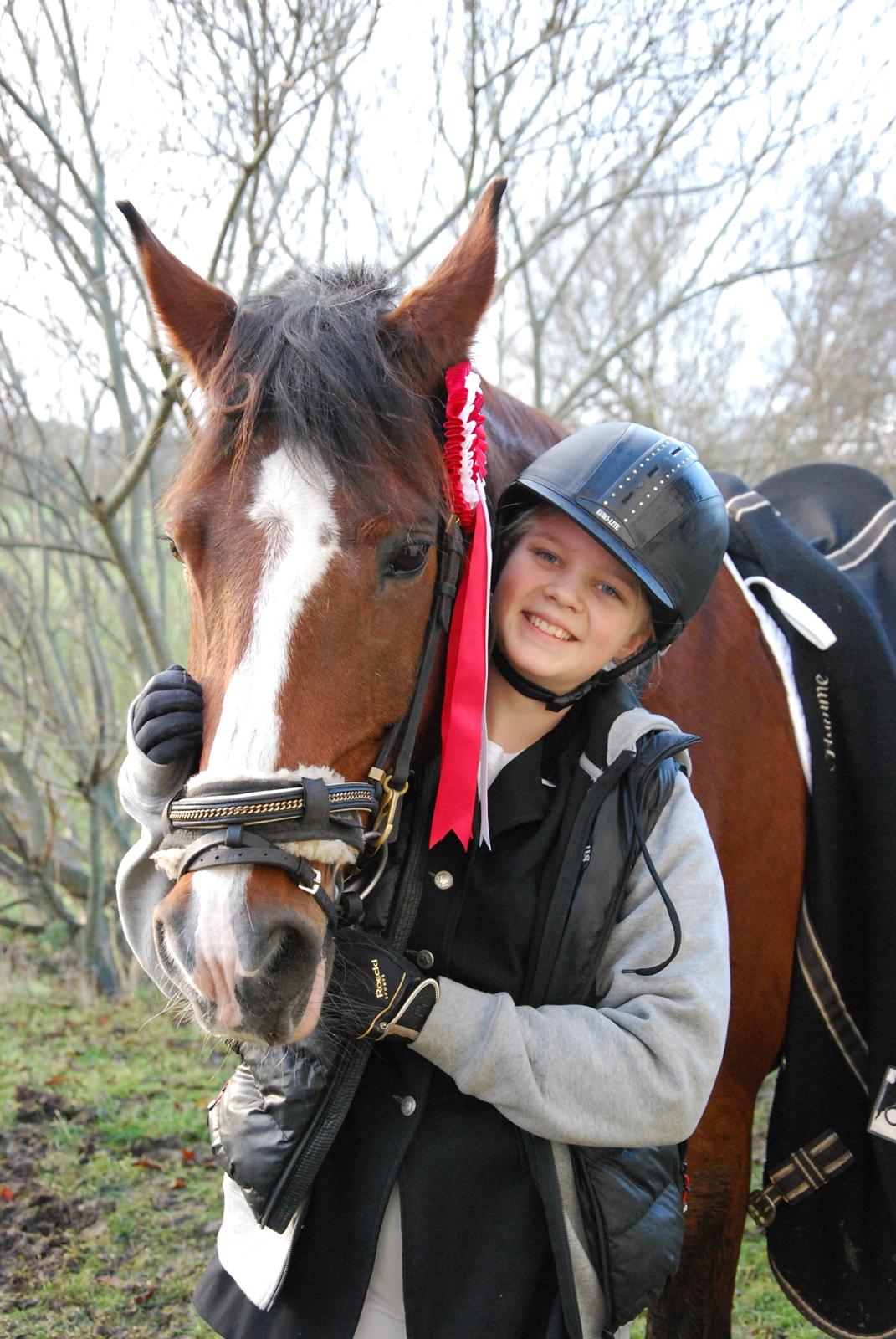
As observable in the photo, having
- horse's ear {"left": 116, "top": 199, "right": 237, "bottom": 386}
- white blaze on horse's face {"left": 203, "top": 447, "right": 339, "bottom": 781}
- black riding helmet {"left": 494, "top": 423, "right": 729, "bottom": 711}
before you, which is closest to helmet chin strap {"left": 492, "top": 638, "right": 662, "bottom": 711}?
black riding helmet {"left": 494, "top": 423, "right": 729, "bottom": 711}

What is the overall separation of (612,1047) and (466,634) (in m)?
0.73

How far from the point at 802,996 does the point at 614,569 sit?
1.49m

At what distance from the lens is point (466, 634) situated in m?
1.85

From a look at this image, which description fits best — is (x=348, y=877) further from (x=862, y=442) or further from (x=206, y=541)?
(x=862, y=442)

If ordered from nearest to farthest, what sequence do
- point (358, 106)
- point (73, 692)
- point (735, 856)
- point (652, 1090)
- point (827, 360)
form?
point (652, 1090)
point (735, 856)
point (358, 106)
point (73, 692)
point (827, 360)

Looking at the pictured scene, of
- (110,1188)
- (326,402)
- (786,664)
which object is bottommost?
(110,1188)

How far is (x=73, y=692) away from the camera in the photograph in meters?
6.04

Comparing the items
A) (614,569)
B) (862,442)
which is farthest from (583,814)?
(862,442)

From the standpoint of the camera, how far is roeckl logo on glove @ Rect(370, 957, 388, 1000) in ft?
5.28

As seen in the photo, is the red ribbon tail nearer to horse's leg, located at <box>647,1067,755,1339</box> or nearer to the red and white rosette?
the red and white rosette

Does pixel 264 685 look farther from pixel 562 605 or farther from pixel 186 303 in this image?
pixel 186 303

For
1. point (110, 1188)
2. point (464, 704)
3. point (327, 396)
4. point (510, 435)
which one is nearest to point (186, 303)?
point (327, 396)

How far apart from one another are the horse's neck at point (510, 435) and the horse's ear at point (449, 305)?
0.99ft

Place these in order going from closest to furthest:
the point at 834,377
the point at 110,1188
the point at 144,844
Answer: the point at 144,844 → the point at 110,1188 → the point at 834,377
